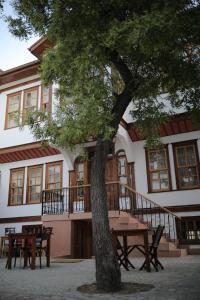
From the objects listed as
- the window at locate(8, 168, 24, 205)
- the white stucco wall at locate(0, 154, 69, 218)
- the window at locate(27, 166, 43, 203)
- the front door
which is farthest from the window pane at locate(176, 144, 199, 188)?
the window at locate(8, 168, 24, 205)

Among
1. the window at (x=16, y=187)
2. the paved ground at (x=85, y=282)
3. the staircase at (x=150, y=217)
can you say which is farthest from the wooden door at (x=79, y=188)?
the paved ground at (x=85, y=282)

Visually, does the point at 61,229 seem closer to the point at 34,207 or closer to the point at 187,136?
the point at 34,207

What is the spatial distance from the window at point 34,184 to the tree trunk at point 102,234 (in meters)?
9.79

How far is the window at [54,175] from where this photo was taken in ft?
49.5

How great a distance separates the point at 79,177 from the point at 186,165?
192 inches

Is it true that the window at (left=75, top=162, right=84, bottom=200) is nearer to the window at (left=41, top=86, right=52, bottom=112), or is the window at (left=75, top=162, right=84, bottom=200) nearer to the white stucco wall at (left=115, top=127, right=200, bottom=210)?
the white stucco wall at (left=115, top=127, right=200, bottom=210)

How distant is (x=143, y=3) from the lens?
6535 millimetres

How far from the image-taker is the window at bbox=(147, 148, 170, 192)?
1277cm

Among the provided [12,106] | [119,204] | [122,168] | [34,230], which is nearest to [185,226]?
[119,204]

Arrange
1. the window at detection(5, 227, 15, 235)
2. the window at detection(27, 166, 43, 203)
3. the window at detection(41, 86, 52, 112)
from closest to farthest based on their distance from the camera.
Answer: the window at detection(41, 86, 52, 112), the window at detection(5, 227, 15, 235), the window at detection(27, 166, 43, 203)

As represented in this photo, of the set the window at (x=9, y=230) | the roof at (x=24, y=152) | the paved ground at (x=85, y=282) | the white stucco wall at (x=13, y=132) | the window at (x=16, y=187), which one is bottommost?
the paved ground at (x=85, y=282)

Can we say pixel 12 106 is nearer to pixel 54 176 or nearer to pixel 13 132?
pixel 13 132

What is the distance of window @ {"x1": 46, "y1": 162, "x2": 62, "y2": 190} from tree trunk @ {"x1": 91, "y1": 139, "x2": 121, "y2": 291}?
8.96m

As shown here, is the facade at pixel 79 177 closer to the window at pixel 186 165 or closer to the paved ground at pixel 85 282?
the window at pixel 186 165
